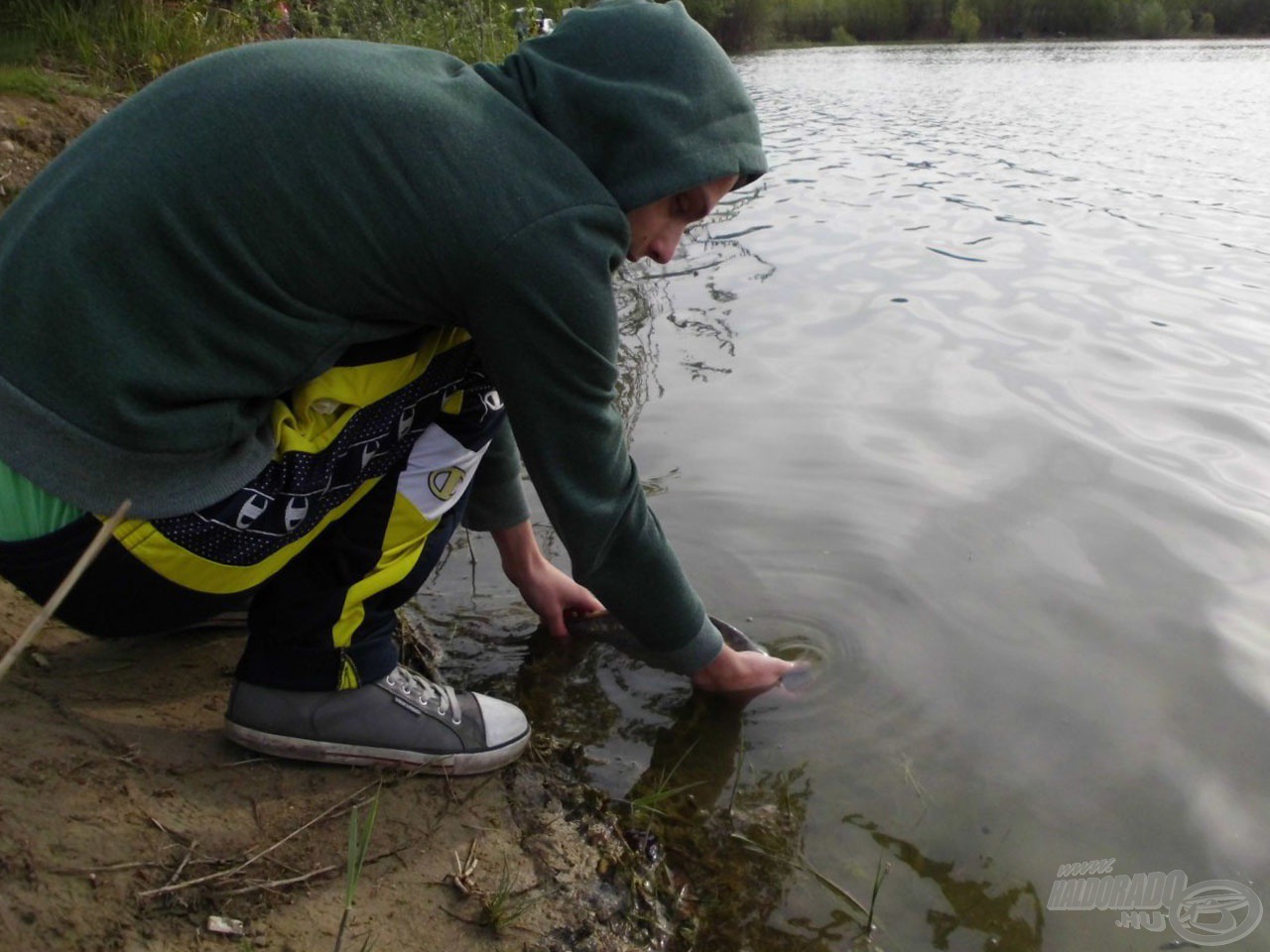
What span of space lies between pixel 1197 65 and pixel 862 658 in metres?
18.6

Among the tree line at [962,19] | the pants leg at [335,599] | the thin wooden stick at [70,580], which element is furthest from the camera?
the tree line at [962,19]

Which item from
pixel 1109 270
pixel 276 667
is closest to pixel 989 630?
pixel 276 667

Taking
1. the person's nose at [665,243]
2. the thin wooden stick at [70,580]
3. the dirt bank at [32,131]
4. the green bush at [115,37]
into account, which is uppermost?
the green bush at [115,37]

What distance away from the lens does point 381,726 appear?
5.90ft

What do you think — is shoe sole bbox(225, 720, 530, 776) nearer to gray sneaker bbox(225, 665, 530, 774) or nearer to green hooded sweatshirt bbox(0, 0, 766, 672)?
gray sneaker bbox(225, 665, 530, 774)

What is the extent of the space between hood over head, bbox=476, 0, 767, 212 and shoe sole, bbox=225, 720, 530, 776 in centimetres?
99

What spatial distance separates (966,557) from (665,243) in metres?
1.59

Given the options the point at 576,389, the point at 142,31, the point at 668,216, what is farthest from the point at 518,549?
the point at 142,31

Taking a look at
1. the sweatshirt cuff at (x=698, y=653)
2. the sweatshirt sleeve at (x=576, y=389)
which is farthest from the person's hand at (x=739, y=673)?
the sweatshirt sleeve at (x=576, y=389)

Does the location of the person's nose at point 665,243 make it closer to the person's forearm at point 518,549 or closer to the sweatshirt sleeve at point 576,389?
the sweatshirt sleeve at point 576,389

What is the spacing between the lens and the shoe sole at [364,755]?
1744mm

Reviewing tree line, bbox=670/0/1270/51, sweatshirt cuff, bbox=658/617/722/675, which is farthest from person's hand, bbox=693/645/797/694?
tree line, bbox=670/0/1270/51

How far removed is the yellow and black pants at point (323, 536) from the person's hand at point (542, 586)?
1.74 ft

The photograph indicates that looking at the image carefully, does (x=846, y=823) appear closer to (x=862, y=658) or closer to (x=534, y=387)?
(x=862, y=658)
